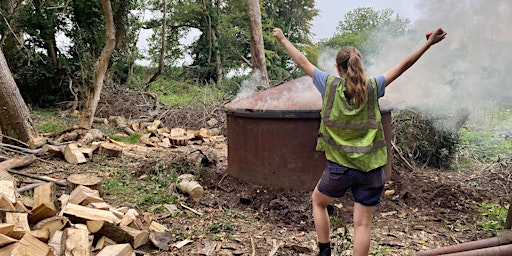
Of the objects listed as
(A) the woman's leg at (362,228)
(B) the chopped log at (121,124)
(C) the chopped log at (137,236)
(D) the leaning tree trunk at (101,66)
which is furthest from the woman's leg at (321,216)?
(B) the chopped log at (121,124)

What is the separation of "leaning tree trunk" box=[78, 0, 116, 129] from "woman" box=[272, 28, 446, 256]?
6.37 metres

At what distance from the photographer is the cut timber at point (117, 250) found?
2684mm

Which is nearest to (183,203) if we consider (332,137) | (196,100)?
(332,137)

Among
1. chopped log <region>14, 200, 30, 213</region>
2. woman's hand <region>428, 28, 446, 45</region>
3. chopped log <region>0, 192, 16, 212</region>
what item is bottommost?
chopped log <region>14, 200, 30, 213</region>

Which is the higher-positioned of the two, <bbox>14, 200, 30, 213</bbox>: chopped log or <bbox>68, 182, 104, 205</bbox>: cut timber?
<bbox>14, 200, 30, 213</bbox>: chopped log

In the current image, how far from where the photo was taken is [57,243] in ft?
8.53

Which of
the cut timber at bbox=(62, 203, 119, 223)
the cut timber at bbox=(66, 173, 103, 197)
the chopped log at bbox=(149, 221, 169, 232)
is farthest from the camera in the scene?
the cut timber at bbox=(66, 173, 103, 197)

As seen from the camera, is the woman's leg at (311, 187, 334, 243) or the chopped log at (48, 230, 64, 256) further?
the woman's leg at (311, 187, 334, 243)

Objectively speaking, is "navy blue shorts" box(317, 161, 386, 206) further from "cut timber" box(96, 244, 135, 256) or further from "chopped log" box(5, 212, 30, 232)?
"chopped log" box(5, 212, 30, 232)

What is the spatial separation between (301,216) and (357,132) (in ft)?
5.09

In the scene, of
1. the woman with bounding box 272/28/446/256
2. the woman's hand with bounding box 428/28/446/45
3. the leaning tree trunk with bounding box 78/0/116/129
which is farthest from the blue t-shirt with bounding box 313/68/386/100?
the leaning tree trunk with bounding box 78/0/116/129

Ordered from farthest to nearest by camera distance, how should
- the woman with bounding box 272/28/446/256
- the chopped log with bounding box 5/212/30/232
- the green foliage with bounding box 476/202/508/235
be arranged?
the green foliage with bounding box 476/202/508/235, the chopped log with bounding box 5/212/30/232, the woman with bounding box 272/28/446/256

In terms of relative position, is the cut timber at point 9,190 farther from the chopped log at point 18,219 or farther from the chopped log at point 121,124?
the chopped log at point 121,124

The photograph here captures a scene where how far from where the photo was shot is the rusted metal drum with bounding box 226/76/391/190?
4090 millimetres
